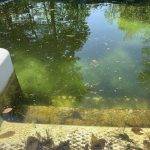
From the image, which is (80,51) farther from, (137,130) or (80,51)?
(137,130)

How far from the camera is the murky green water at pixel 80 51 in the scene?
237 inches

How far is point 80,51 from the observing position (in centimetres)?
747

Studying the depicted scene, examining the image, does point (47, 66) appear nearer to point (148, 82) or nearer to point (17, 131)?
point (148, 82)

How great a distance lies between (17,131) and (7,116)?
2.05 ft

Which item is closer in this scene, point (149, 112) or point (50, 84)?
point (149, 112)

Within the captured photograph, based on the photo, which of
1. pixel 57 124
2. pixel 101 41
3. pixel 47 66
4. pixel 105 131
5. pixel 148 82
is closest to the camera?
pixel 105 131

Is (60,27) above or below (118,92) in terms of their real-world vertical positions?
above

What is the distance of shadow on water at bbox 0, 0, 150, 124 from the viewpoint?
236 inches

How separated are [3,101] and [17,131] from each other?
59cm

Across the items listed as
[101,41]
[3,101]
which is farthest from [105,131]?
[101,41]

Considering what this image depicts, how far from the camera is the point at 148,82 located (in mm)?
6203

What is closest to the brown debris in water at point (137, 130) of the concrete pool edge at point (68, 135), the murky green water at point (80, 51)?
the concrete pool edge at point (68, 135)

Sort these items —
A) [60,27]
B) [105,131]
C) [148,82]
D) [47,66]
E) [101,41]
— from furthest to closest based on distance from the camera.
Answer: [60,27]
[101,41]
[47,66]
[148,82]
[105,131]

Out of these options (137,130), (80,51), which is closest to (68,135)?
(137,130)
